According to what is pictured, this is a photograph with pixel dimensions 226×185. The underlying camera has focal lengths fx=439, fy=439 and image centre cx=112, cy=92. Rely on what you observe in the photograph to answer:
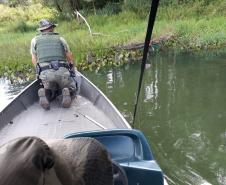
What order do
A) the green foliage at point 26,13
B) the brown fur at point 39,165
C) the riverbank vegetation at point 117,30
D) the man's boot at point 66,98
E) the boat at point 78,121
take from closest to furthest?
the brown fur at point 39,165
the boat at point 78,121
the man's boot at point 66,98
the riverbank vegetation at point 117,30
the green foliage at point 26,13

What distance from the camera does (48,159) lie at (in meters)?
1.32

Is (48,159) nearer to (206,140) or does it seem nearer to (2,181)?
(2,181)

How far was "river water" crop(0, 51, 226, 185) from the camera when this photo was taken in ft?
19.3

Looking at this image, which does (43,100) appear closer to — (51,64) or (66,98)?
(66,98)

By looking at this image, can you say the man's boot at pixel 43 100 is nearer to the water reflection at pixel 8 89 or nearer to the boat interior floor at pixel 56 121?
the boat interior floor at pixel 56 121

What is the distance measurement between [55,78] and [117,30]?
34.6 ft

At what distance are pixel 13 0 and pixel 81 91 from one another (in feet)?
98.3

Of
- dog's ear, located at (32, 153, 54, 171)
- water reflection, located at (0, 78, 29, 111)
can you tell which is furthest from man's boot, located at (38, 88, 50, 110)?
dog's ear, located at (32, 153, 54, 171)

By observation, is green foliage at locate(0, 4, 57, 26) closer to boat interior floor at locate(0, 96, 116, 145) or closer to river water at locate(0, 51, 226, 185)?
river water at locate(0, 51, 226, 185)

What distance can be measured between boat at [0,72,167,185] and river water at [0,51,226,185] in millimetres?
995

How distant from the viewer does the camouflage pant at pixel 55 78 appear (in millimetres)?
7023

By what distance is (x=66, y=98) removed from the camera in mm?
6746

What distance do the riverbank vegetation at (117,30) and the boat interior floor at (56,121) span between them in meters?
5.97

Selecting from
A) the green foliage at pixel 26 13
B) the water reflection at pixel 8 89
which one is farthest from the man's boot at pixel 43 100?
the green foliage at pixel 26 13
